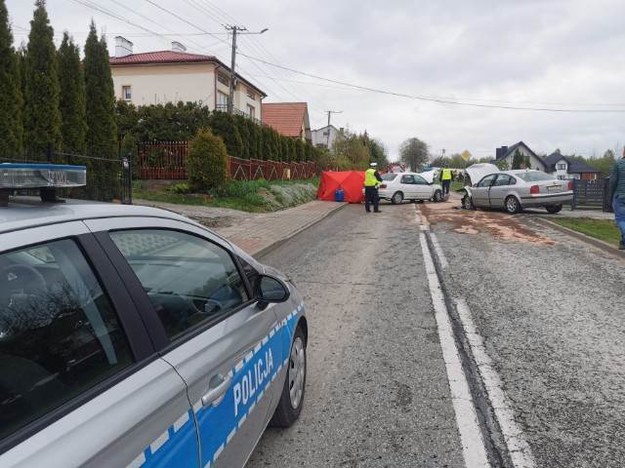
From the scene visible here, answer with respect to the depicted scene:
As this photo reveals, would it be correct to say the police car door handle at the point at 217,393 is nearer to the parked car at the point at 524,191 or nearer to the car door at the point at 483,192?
the parked car at the point at 524,191

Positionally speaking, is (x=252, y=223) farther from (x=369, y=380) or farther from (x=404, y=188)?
(x=404, y=188)

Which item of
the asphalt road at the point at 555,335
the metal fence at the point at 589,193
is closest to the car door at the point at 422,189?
the metal fence at the point at 589,193

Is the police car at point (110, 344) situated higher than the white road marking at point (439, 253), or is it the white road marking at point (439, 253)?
the police car at point (110, 344)

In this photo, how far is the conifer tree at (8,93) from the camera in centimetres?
991

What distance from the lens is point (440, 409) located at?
3.73m

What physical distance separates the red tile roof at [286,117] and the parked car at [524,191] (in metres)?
41.5

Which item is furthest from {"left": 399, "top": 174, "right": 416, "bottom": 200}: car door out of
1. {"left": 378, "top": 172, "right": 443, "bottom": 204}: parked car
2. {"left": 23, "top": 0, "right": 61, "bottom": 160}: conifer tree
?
{"left": 23, "top": 0, "right": 61, "bottom": 160}: conifer tree

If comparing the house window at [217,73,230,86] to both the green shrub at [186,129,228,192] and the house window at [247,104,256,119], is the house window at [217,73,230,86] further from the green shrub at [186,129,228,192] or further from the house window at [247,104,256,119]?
the green shrub at [186,129,228,192]

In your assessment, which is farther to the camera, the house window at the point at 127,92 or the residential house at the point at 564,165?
the residential house at the point at 564,165

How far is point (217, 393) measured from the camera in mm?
2115

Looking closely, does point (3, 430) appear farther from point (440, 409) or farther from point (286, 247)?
point (286, 247)

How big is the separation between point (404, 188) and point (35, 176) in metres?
24.1

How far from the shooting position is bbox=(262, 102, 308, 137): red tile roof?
60469 mm

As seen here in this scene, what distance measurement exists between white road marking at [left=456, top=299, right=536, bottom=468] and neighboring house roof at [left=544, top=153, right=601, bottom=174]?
10506cm
